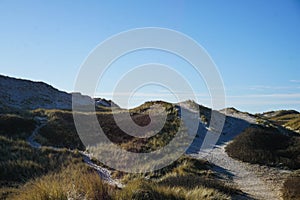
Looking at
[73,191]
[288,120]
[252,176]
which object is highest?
[288,120]

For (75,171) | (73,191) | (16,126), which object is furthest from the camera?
(16,126)

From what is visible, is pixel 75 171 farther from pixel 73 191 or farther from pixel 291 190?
pixel 291 190

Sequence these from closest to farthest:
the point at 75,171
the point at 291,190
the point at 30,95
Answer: the point at 75,171, the point at 291,190, the point at 30,95

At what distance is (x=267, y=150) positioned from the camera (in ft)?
72.2

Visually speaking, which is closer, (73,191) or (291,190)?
(73,191)

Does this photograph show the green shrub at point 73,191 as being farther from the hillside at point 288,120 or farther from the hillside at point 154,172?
the hillside at point 288,120

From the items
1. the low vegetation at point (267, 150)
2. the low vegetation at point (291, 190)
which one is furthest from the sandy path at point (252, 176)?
the low vegetation at point (267, 150)

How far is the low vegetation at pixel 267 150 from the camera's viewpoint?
A: 19.6m

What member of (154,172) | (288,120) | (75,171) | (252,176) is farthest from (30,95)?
(288,120)

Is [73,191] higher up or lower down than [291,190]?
higher up

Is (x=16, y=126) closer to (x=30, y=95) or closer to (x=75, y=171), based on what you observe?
(x=75, y=171)

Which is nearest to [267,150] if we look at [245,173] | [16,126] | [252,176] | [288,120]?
[245,173]

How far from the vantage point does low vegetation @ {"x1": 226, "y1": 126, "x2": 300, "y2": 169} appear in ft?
64.2

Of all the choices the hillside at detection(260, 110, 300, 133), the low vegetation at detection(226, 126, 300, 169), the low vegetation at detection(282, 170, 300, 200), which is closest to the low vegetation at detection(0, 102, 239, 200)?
the low vegetation at detection(282, 170, 300, 200)
